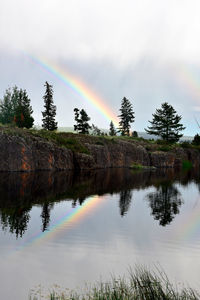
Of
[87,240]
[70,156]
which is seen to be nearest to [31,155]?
[70,156]

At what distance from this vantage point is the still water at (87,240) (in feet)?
20.7

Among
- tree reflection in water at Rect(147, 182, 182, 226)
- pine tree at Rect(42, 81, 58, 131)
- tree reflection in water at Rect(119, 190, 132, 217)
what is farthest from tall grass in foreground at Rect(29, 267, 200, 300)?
pine tree at Rect(42, 81, 58, 131)

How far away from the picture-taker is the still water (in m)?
6.30

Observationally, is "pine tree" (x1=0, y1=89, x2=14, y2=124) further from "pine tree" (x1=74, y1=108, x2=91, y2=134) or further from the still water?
the still water

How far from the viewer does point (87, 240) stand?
29.3 ft

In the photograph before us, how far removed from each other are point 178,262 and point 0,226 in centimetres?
639

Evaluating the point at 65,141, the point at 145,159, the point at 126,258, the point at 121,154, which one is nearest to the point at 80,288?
the point at 126,258

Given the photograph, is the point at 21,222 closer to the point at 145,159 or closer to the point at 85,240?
the point at 85,240

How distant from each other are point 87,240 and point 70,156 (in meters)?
33.5

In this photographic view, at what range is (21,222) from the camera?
1065 cm

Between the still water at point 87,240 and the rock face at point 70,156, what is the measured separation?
17.5m

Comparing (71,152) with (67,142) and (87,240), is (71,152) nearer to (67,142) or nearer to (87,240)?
(67,142)

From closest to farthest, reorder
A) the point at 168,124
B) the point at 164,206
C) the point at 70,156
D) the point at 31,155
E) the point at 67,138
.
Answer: the point at 164,206 → the point at 31,155 → the point at 70,156 → the point at 67,138 → the point at 168,124

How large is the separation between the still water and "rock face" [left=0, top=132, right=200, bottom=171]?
17493 millimetres
